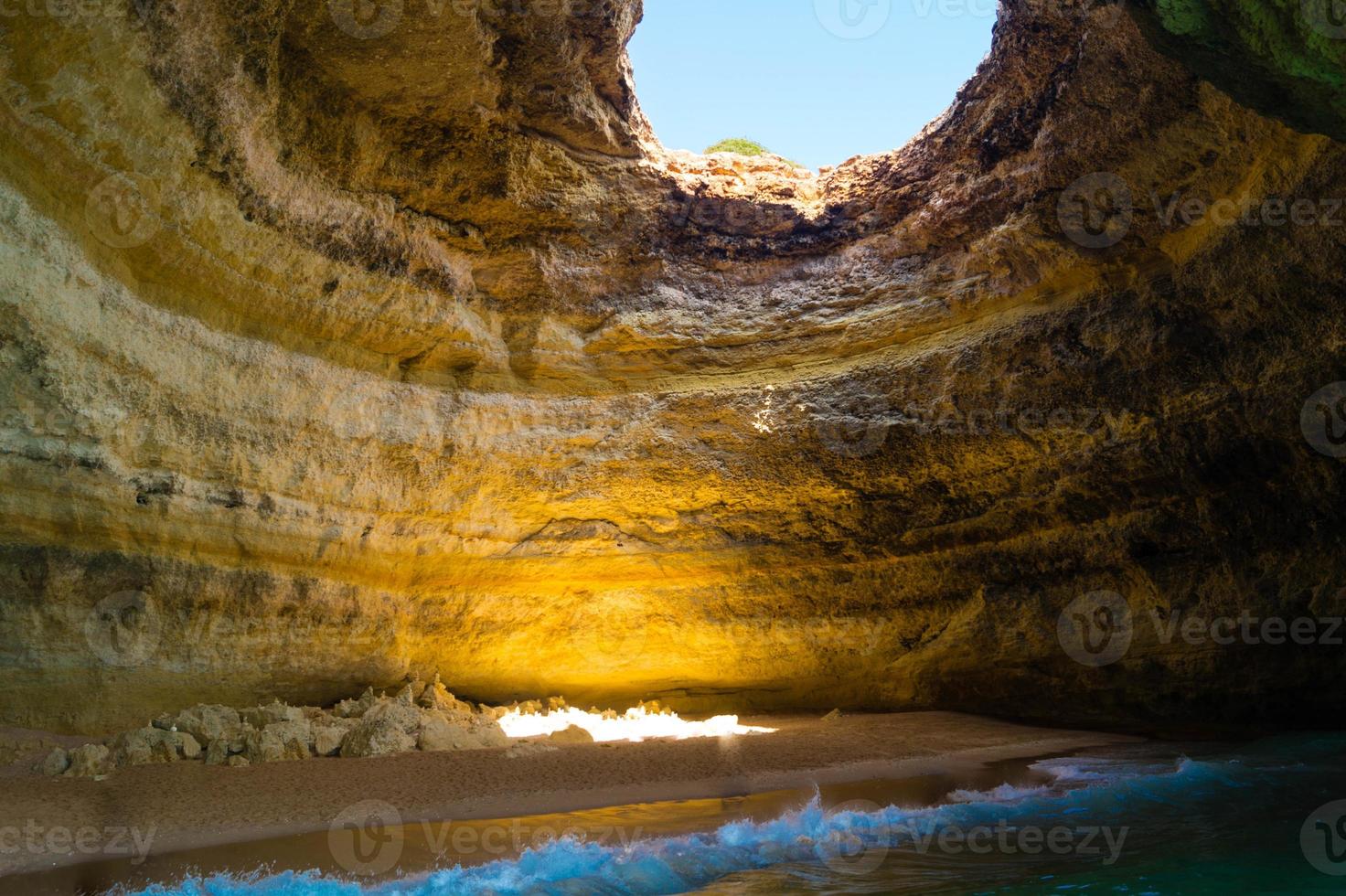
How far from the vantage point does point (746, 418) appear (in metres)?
9.65

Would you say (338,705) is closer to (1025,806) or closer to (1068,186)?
(1025,806)

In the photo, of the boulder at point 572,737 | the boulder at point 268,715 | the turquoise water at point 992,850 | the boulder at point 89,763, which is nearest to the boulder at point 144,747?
the boulder at point 89,763

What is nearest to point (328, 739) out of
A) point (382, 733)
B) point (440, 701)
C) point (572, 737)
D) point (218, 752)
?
point (382, 733)

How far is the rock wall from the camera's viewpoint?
6508 mm

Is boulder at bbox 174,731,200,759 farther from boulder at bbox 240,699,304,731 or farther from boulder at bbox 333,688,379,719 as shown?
boulder at bbox 333,688,379,719

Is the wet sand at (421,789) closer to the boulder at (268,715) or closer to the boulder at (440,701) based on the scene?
the boulder at (268,715)

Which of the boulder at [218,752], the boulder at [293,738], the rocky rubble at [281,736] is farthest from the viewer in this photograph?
the boulder at [293,738]

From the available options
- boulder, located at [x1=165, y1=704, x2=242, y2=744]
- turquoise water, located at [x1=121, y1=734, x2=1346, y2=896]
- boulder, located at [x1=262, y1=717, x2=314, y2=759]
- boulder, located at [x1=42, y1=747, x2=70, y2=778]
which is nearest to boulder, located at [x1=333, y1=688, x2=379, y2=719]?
boulder, located at [x1=262, y1=717, x2=314, y2=759]

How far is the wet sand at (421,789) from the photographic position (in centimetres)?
454

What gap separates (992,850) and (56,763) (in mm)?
5829

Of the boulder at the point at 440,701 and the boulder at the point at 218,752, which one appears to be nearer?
the boulder at the point at 218,752

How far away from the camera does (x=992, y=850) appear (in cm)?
509

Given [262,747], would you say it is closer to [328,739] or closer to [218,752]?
[218,752]

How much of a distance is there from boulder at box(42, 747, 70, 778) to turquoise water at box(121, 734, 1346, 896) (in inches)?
92.8
